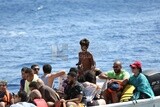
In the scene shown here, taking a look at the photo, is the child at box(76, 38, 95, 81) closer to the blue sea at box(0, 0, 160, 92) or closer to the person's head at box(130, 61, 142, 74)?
the person's head at box(130, 61, 142, 74)

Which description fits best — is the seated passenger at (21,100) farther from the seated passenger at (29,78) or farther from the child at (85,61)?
the child at (85,61)

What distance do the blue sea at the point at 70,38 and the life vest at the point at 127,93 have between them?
6895 mm

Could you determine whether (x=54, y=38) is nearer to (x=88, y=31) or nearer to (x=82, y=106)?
→ (x=88, y=31)

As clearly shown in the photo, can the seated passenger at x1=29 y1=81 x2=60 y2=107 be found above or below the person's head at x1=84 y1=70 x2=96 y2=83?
below

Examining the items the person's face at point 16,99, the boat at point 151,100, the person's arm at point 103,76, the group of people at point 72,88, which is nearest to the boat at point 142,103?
the boat at point 151,100

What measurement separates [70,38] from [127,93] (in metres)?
24.7

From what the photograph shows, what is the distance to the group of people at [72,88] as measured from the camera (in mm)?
9539

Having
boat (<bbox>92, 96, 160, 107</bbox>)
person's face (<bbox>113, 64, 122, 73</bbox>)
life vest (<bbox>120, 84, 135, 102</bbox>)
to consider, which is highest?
person's face (<bbox>113, 64, 122, 73</bbox>)

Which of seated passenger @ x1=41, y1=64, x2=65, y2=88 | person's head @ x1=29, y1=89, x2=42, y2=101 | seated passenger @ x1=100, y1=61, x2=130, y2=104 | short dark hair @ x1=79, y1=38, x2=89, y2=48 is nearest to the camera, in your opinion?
person's head @ x1=29, y1=89, x2=42, y2=101

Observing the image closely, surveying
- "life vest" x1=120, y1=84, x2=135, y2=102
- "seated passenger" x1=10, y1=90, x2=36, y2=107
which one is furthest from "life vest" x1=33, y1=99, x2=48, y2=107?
"life vest" x1=120, y1=84, x2=135, y2=102

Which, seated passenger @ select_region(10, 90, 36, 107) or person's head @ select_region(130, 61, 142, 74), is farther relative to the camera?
person's head @ select_region(130, 61, 142, 74)

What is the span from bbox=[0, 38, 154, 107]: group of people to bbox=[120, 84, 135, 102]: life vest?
56 mm

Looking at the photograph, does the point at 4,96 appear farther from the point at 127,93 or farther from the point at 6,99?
the point at 127,93

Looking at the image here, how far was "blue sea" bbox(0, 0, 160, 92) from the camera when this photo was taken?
26.1 meters
